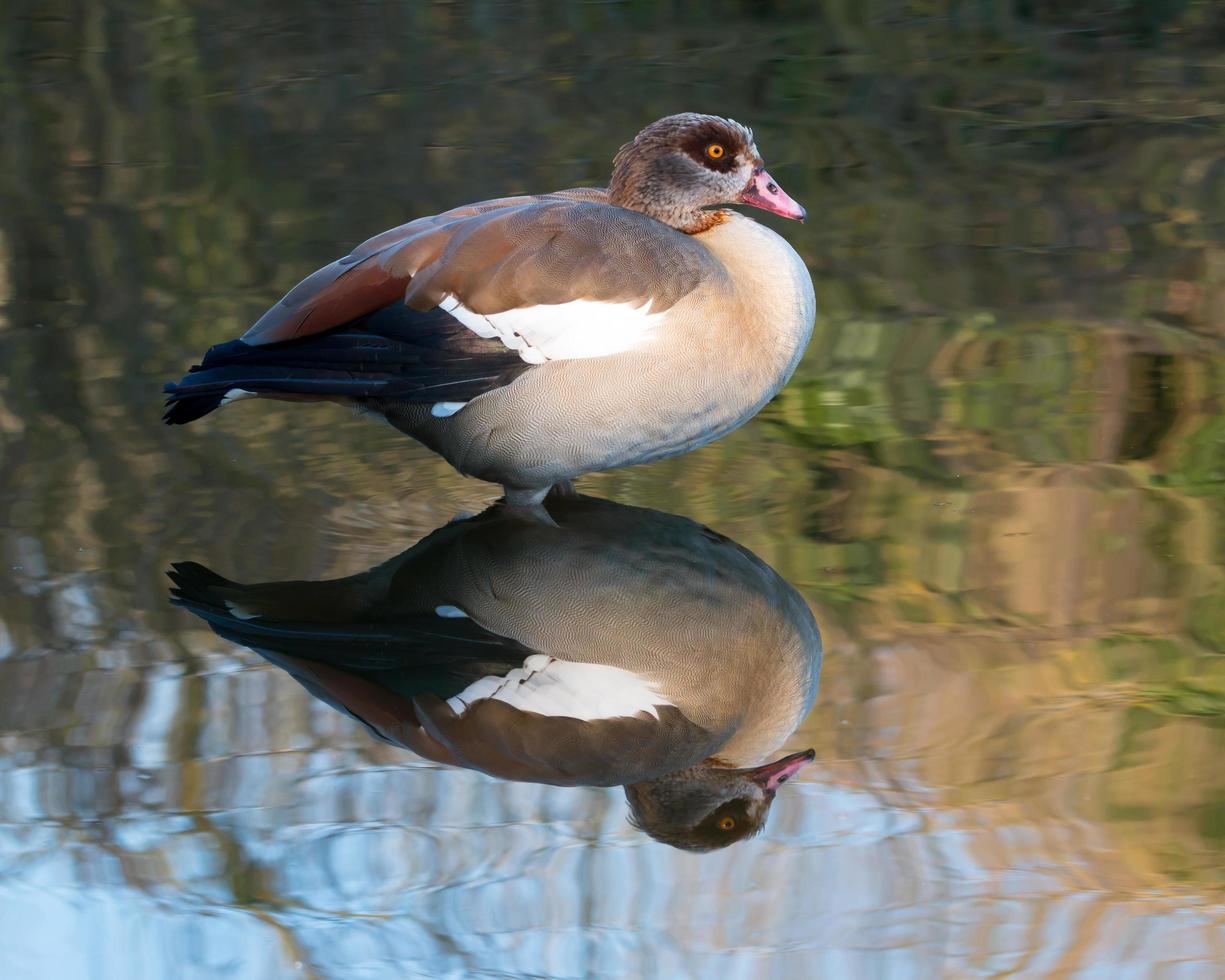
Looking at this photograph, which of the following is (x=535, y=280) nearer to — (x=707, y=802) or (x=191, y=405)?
(x=191, y=405)

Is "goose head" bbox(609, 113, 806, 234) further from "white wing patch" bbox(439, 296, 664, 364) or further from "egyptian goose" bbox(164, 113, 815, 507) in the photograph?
"white wing patch" bbox(439, 296, 664, 364)

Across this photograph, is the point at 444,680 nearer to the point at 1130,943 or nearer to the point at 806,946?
the point at 806,946

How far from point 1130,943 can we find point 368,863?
1561 millimetres

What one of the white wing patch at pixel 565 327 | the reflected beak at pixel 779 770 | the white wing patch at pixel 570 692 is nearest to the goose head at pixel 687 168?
the white wing patch at pixel 565 327

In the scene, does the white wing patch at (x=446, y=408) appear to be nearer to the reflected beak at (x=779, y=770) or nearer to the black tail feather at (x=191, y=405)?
the black tail feather at (x=191, y=405)

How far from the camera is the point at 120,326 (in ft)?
22.5

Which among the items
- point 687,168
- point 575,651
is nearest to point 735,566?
point 575,651

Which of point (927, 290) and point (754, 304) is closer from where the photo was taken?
point (754, 304)

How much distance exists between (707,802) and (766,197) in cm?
226

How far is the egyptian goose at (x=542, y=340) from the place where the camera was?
4684 mm

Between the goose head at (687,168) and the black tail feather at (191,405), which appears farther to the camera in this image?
the goose head at (687,168)

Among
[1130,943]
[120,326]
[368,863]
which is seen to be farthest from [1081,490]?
[120,326]

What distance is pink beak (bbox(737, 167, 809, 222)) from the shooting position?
5.20m

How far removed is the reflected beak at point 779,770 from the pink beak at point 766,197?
1.98m
